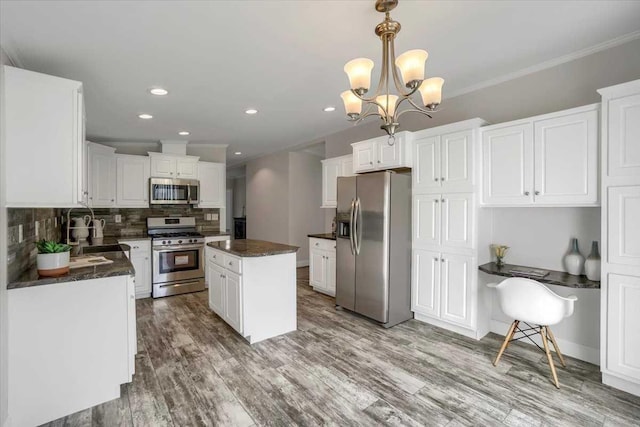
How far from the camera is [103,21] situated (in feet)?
6.51

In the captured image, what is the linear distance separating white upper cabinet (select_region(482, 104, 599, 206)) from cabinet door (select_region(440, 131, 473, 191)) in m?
0.14

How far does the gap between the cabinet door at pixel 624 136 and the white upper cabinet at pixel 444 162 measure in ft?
3.35

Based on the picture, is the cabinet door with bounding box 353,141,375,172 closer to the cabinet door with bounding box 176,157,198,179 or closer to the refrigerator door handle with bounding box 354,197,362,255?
the refrigerator door handle with bounding box 354,197,362,255

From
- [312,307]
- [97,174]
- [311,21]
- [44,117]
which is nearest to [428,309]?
[312,307]

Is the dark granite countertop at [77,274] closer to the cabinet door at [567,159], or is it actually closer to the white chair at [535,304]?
the white chair at [535,304]

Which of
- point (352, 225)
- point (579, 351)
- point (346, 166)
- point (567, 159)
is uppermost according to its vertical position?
point (346, 166)

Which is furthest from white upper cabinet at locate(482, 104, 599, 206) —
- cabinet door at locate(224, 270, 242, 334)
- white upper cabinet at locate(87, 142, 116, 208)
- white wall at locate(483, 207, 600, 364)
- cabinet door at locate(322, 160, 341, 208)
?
white upper cabinet at locate(87, 142, 116, 208)

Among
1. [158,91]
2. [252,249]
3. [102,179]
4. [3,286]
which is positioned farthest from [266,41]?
[102,179]

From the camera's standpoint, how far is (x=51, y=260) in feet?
6.72

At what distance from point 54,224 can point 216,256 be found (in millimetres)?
2180

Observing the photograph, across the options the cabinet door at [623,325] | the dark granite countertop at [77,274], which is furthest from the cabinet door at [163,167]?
the cabinet door at [623,325]

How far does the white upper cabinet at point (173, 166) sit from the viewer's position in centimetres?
518

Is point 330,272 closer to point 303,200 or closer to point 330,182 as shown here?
point 330,182

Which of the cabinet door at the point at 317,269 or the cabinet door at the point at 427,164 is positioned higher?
the cabinet door at the point at 427,164
